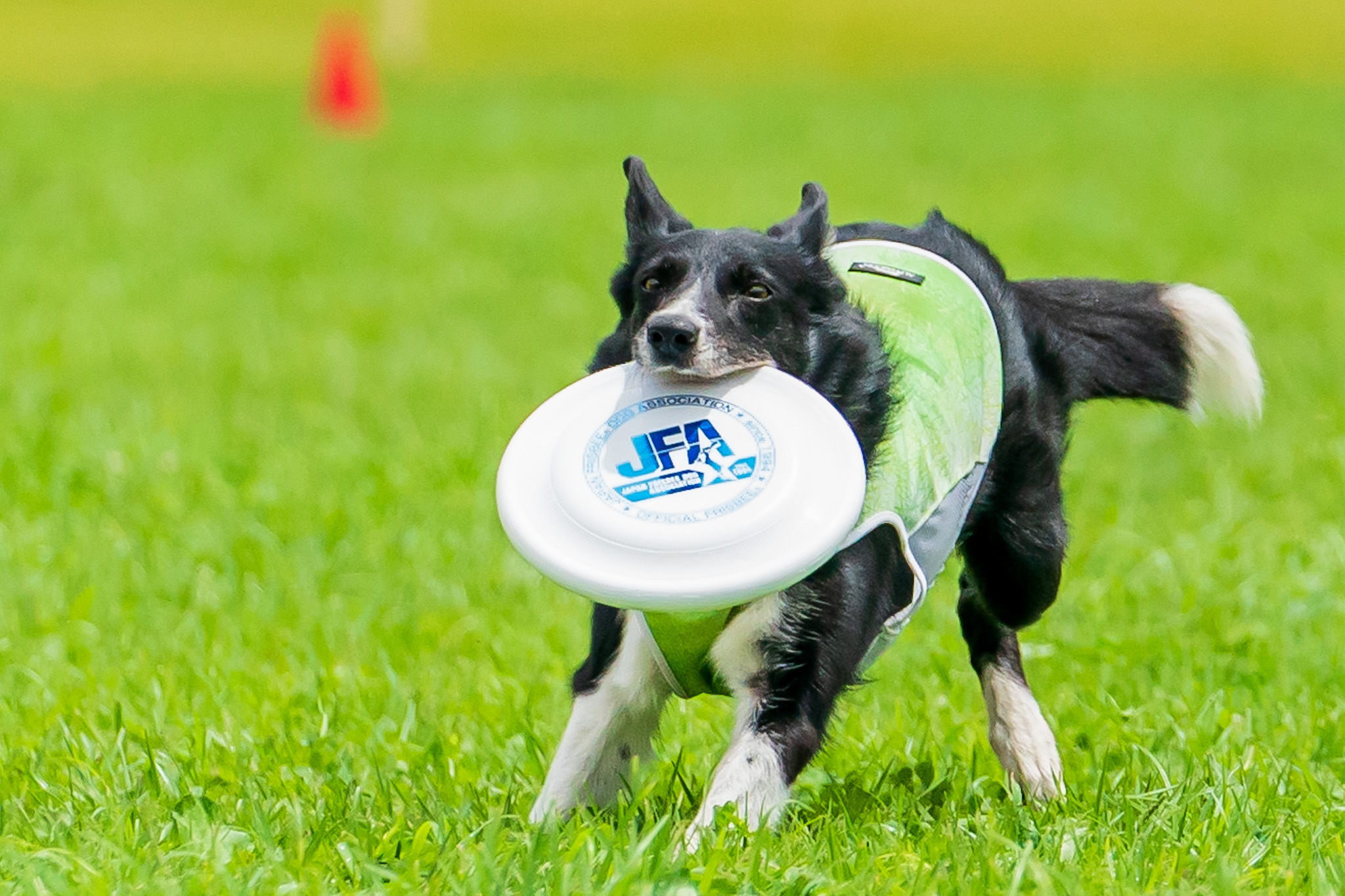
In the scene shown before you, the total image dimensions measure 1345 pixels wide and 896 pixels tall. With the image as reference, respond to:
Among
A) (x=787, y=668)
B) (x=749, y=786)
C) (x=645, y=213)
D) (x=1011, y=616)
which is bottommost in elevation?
(x=1011, y=616)

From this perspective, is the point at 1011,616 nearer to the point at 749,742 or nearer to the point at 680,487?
the point at 749,742

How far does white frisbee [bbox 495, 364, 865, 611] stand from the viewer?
3443 millimetres

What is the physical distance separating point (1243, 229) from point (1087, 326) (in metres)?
9.41

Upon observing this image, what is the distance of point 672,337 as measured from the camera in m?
3.56

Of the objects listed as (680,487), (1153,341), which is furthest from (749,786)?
(1153,341)

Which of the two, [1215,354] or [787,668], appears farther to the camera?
[1215,354]

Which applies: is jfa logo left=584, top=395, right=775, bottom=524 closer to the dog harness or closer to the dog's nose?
the dog's nose

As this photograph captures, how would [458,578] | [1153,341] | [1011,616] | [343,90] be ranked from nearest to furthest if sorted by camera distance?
1. [1011,616]
2. [1153,341]
3. [458,578]
4. [343,90]

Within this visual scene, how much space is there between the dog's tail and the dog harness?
1.83 ft

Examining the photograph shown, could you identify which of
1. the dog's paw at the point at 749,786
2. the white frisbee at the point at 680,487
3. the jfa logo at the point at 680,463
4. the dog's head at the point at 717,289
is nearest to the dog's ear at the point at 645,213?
the dog's head at the point at 717,289

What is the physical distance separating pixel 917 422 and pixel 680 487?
0.62 m

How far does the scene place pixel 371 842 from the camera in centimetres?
364

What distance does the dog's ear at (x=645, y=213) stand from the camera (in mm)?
3910

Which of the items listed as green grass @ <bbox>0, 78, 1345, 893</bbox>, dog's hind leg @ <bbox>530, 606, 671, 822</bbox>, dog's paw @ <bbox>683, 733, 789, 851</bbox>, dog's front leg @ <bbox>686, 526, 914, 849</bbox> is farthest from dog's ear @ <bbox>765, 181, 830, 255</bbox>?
green grass @ <bbox>0, 78, 1345, 893</bbox>
